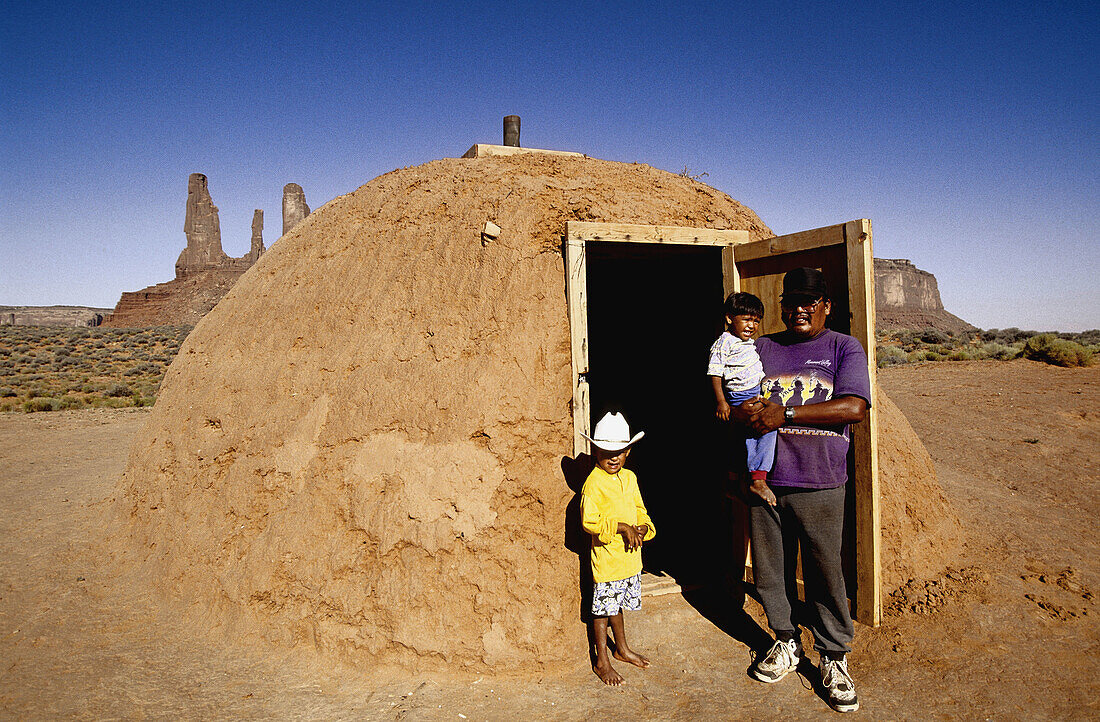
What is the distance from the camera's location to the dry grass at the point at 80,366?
57.5ft

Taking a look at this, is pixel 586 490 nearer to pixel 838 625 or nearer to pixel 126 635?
pixel 838 625

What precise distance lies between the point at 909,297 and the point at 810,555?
191 feet

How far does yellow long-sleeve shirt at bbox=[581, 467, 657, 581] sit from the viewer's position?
3580mm

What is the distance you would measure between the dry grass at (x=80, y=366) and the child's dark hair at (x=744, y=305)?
58.3 feet

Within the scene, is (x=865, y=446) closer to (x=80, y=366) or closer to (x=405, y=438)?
(x=405, y=438)

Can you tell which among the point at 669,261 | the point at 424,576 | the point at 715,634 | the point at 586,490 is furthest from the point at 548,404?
the point at 669,261

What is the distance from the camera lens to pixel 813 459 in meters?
3.33

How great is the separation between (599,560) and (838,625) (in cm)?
133

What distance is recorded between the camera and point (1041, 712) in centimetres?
341

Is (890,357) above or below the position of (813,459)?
above

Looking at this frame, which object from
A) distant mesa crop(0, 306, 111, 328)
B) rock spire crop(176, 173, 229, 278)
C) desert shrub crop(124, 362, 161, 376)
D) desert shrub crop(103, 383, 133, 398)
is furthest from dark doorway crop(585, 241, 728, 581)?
distant mesa crop(0, 306, 111, 328)

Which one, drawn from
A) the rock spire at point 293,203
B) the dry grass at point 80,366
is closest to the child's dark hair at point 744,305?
the dry grass at point 80,366

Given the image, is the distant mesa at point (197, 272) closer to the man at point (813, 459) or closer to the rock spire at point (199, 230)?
the rock spire at point (199, 230)

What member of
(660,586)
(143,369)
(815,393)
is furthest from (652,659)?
(143,369)
